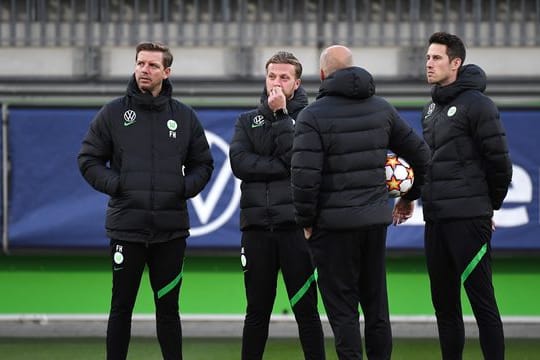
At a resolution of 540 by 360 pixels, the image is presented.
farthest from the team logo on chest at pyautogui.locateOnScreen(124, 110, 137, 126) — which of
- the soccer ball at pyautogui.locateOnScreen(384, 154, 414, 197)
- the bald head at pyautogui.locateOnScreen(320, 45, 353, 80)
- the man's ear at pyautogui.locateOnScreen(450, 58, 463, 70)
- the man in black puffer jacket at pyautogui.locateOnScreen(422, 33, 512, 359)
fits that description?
the man's ear at pyautogui.locateOnScreen(450, 58, 463, 70)

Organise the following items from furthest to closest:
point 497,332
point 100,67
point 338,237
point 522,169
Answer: point 100,67, point 522,169, point 497,332, point 338,237

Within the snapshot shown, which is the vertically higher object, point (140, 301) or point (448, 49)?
point (448, 49)

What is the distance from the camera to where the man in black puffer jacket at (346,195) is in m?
5.48

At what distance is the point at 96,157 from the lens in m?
6.09

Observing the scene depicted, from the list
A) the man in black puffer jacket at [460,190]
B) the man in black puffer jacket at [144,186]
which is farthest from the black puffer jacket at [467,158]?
the man in black puffer jacket at [144,186]

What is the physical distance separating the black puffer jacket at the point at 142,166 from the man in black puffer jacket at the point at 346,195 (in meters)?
0.86

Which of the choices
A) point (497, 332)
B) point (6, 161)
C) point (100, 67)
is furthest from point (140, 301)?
point (497, 332)

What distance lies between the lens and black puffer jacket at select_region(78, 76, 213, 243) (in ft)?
19.6

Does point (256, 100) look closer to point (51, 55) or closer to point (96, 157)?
point (51, 55)

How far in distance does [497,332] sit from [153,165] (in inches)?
81.7

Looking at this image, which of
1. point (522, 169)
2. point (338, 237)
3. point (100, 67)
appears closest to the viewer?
point (338, 237)

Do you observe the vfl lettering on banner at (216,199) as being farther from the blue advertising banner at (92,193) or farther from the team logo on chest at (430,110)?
the team logo on chest at (430,110)

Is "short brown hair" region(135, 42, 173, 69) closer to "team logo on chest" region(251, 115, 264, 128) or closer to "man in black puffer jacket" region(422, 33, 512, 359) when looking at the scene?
"team logo on chest" region(251, 115, 264, 128)

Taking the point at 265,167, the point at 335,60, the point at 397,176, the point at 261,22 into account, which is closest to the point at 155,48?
the point at 265,167
